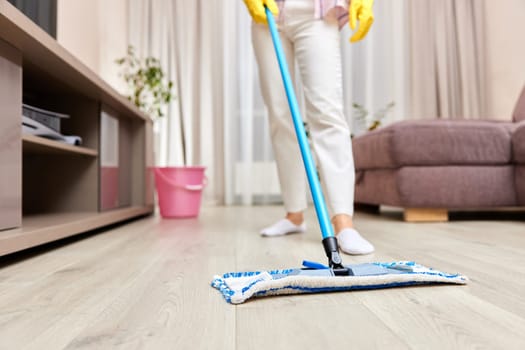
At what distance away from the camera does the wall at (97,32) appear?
8.36 feet

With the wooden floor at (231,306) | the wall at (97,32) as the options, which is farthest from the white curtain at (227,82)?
the wooden floor at (231,306)

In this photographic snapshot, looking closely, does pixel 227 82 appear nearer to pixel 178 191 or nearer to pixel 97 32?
pixel 97 32

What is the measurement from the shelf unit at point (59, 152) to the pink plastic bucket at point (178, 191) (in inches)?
4.2

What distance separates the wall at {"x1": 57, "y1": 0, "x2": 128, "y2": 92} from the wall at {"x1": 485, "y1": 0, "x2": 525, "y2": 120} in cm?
278

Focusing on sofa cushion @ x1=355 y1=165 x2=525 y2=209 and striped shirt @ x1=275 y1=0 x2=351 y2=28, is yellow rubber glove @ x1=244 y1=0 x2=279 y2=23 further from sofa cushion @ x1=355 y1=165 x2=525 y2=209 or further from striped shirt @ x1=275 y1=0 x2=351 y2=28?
sofa cushion @ x1=355 y1=165 x2=525 y2=209

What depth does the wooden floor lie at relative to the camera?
0.53 m

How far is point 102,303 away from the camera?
0.71m

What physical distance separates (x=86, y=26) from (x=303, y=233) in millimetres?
2137

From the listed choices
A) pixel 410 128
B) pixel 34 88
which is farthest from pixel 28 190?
pixel 410 128

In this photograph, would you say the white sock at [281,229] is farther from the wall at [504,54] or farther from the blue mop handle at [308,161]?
the wall at [504,54]

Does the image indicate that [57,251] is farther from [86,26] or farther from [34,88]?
[86,26]

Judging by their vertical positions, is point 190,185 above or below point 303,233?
Answer: above

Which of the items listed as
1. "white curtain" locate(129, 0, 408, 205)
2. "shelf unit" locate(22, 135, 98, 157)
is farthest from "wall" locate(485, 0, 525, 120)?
"shelf unit" locate(22, 135, 98, 157)

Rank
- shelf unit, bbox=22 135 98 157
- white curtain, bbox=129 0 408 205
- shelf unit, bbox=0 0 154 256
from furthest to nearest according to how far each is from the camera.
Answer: white curtain, bbox=129 0 408 205
shelf unit, bbox=22 135 98 157
shelf unit, bbox=0 0 154 256
